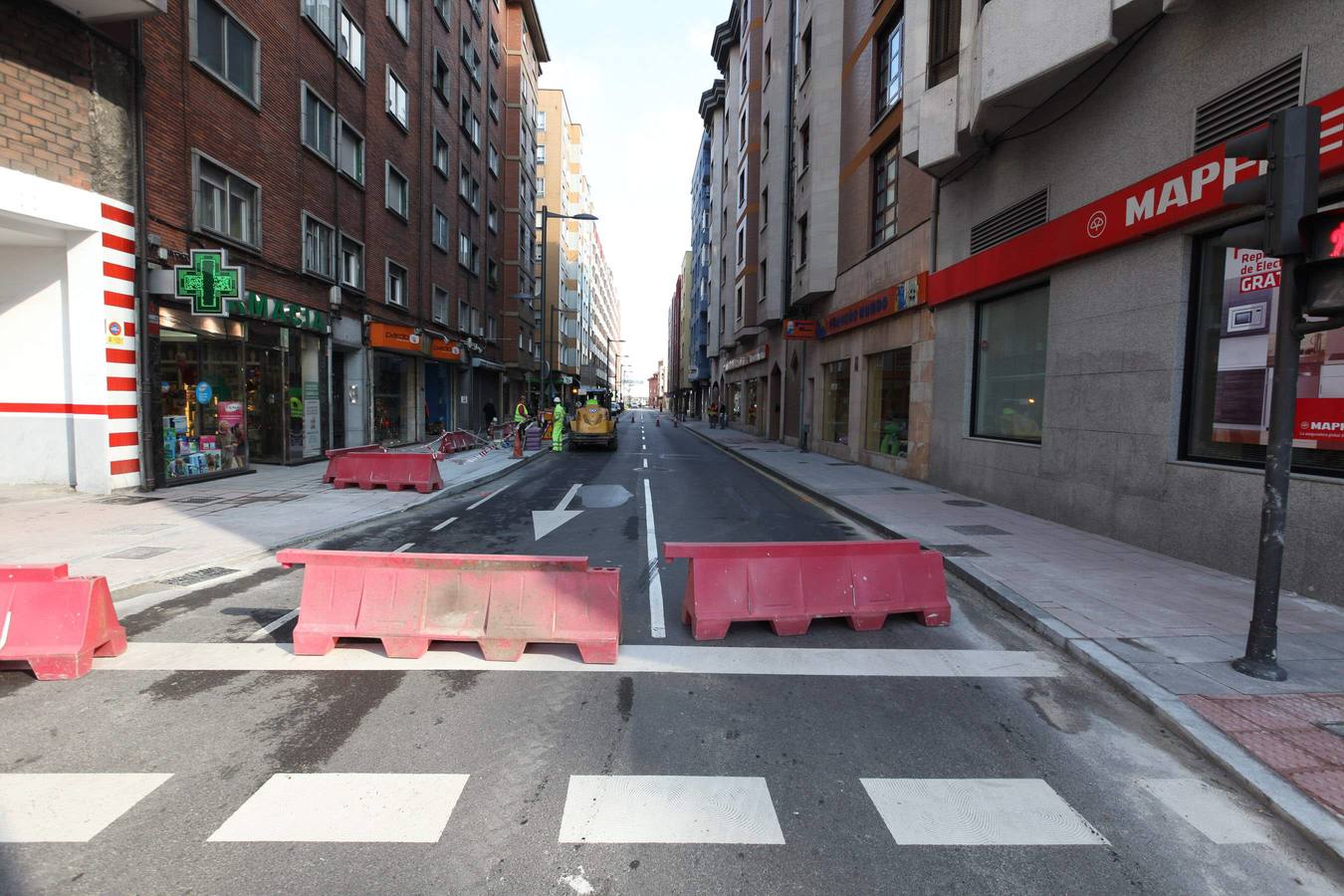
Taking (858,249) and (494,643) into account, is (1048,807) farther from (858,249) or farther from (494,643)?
(858,249)

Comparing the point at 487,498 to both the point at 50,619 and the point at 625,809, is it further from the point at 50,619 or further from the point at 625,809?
the point at 625,809

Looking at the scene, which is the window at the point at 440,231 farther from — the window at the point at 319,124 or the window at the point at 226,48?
the window at the point at 226,48

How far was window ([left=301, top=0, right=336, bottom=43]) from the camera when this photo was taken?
16.8 m

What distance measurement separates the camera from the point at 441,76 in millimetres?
26828

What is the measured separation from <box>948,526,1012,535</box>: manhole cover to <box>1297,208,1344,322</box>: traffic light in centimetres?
541

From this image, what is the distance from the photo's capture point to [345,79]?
18.9 meters

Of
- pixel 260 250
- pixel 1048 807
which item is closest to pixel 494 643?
pixel 1048 807

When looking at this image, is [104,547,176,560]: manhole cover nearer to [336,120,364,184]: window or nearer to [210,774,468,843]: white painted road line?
[210,774,468,843]: white painted road line

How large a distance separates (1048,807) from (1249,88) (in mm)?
8023

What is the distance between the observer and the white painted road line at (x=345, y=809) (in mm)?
2729

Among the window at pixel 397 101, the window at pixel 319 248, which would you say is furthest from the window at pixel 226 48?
the window at pixel 397 101

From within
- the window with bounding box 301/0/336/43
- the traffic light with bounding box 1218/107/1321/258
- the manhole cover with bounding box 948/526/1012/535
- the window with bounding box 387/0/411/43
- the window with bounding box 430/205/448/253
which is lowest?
the manhole cover with bounding box 948/526/1012/535

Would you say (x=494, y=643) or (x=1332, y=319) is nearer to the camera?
(x=1332, y=319)

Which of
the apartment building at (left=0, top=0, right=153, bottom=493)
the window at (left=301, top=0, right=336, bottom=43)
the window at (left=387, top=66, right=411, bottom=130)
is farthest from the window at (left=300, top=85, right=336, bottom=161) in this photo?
the apartment building at (left=0, top=0, right=153, bottom=493)
